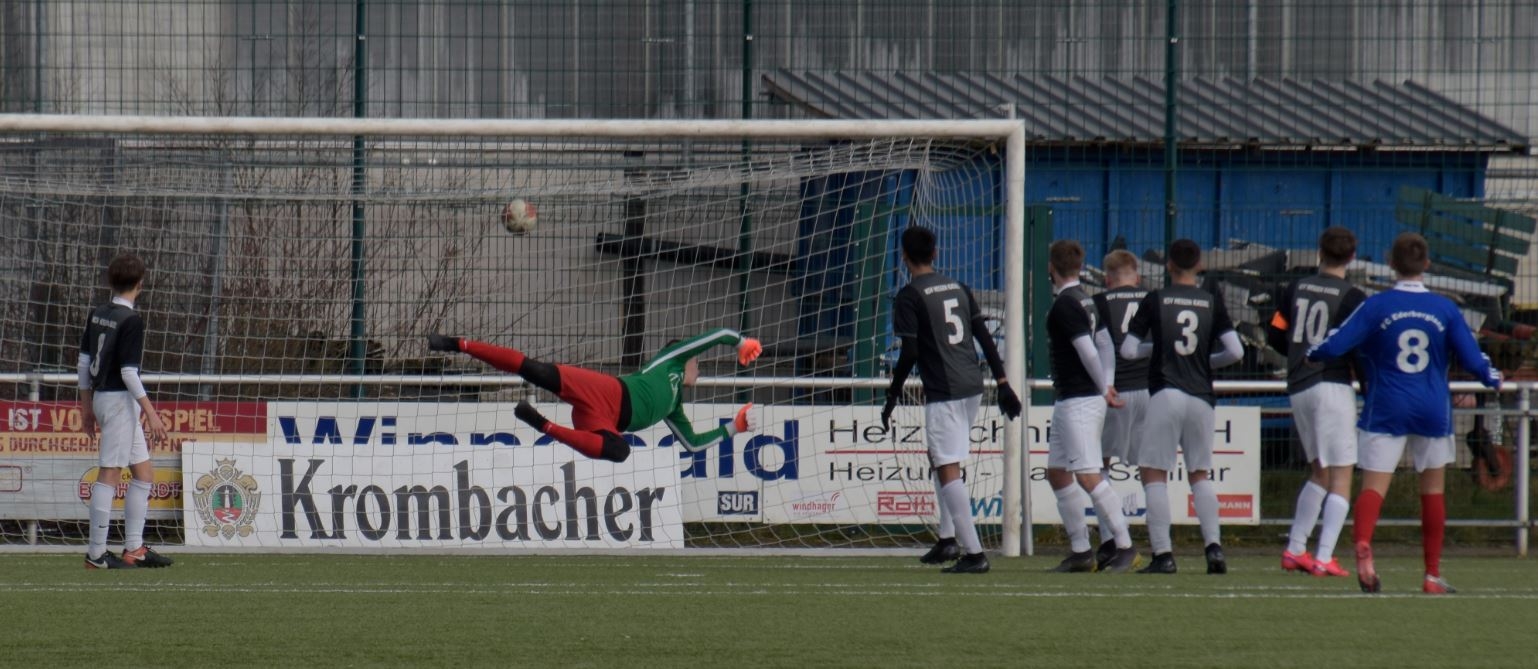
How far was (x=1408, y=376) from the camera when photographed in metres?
6.99

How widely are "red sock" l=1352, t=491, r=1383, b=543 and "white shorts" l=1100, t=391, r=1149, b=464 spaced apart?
169 cm

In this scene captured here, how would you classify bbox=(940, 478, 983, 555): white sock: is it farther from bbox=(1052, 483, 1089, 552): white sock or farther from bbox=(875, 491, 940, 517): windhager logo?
bbox=(875, 491, 940, 517): windhager logo

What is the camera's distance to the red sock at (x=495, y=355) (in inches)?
340

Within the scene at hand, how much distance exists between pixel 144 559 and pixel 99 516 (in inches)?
13.4

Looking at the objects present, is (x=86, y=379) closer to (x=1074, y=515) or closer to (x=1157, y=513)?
(x=1074, y=515)

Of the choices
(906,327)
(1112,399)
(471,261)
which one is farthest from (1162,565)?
(471,261)

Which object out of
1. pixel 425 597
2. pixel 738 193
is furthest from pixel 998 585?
pixel 738 193

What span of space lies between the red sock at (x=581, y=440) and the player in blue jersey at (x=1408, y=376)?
3653 mm

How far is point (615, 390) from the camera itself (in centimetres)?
899

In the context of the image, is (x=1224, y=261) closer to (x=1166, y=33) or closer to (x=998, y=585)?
(x=1166, y=33)

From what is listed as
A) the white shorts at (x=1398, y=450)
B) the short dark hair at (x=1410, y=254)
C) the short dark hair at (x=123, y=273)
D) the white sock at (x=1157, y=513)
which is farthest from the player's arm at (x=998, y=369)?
the short dark hair at (x=123, y=273)

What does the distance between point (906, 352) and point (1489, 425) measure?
539 cm

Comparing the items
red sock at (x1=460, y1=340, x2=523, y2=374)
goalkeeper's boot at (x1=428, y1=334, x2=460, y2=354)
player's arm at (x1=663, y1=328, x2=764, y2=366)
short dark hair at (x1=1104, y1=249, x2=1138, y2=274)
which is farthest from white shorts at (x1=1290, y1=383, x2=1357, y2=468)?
goalkeeper's boot at (x1=428, y1=334, x2=460, y2=354)

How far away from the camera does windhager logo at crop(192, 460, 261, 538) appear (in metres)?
10.2
